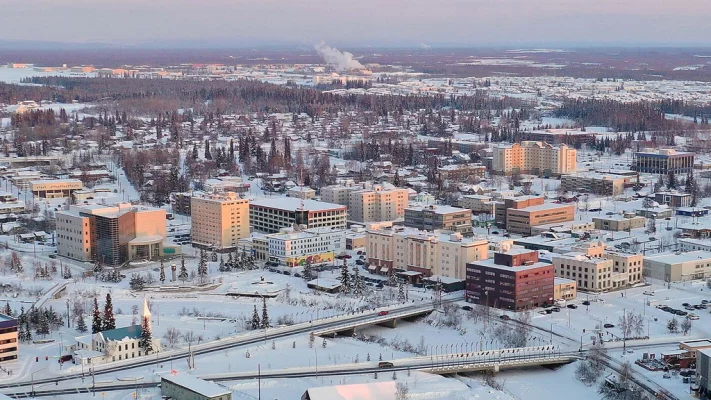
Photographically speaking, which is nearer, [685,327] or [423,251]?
[685,327]

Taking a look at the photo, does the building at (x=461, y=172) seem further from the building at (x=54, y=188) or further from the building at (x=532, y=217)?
the building at (x=54, y=188)

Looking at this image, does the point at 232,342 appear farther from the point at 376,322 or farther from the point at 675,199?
the point at 675,199

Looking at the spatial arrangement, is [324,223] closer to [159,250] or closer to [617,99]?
[159,250]

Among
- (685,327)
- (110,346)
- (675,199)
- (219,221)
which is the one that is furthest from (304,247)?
(675,199)

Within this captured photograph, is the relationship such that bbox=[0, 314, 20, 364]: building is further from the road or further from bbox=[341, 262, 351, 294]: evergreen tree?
bbox=[341, 262, 351, 294]: evergreen tree

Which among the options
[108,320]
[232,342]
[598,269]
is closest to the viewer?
[232,342]

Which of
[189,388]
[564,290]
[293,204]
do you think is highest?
[293,204]

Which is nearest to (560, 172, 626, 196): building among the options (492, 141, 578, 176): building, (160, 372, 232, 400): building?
(492, 141, 578, 176): building
